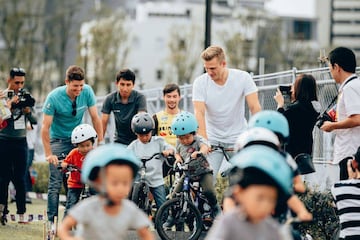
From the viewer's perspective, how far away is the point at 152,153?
13930mm

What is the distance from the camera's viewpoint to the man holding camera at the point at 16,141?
15484mm

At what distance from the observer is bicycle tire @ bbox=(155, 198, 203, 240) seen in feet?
43.3

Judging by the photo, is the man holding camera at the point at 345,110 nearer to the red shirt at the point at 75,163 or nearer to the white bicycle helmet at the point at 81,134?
the white bicycle helmet at the point at 81,134

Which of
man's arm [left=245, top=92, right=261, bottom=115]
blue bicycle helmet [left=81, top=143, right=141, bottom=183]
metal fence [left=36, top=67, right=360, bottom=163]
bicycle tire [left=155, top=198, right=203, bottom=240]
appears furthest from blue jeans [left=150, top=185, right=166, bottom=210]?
blue bicycle helmet [left=81, top=143, right=141, bottom=183]

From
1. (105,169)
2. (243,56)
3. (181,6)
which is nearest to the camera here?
(105,169)

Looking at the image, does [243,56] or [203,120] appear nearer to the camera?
[203,120]

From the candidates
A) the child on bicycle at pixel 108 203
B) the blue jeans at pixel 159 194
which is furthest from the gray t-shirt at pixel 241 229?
the blue jeans at pixel 159 194

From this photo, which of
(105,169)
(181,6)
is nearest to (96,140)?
(105,169)

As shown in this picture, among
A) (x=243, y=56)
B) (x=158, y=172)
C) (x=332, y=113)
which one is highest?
(x=332, y=113)

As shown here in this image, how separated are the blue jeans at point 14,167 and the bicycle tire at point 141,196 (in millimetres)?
2311

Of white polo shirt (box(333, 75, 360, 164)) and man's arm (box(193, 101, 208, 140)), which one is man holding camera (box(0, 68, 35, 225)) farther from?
white polo shirt (box(333, 75, 360, 164))

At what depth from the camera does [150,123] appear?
13.8m

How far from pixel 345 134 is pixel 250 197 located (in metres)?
4.80

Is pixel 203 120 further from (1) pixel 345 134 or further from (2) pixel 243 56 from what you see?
(2) pixel 243 56
